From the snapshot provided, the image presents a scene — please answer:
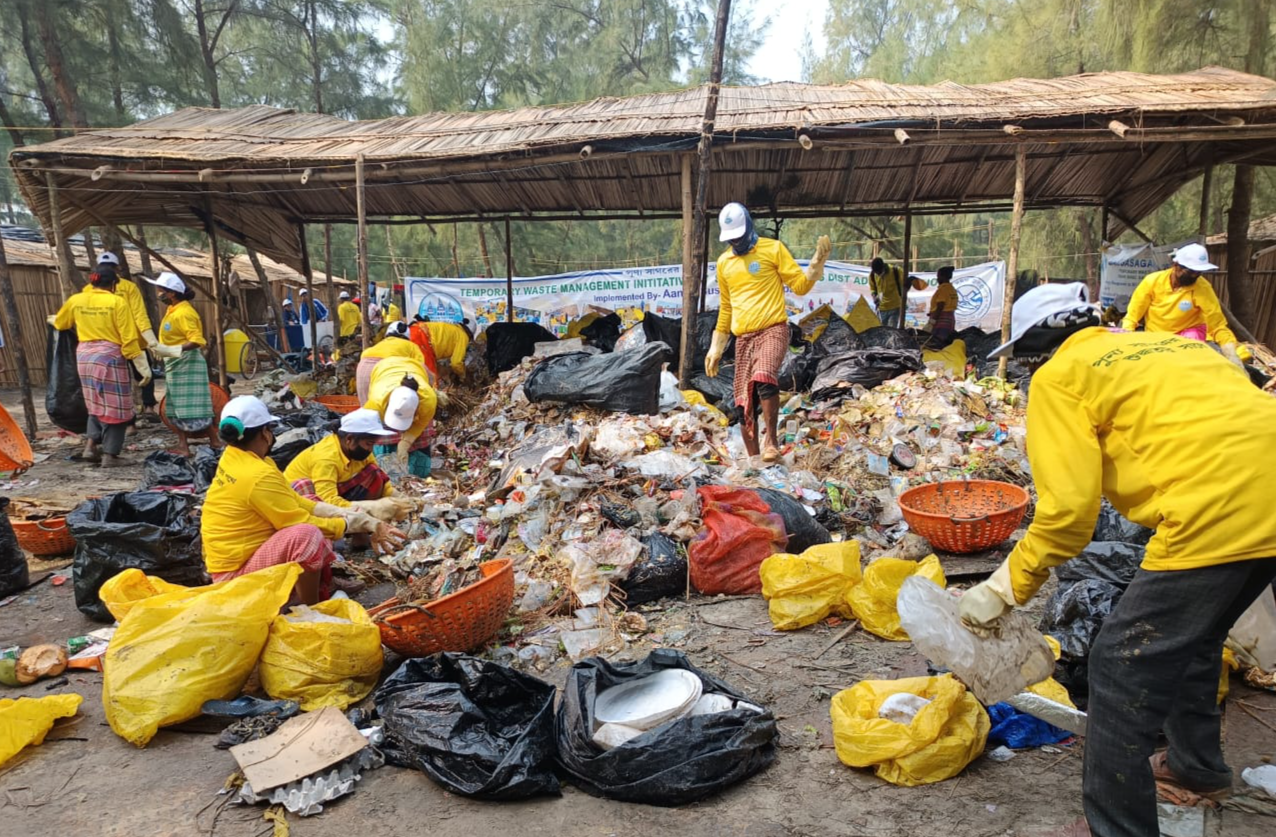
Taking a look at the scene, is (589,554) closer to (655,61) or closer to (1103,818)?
(1103,818)

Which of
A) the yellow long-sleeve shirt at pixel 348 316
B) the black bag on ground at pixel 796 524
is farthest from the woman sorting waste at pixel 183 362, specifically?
the yellow long-sleeve shirt at pixel 348 316

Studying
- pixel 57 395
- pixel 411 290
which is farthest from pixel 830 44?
pixel 57 395

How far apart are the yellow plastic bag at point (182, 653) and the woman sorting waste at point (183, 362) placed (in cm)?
450

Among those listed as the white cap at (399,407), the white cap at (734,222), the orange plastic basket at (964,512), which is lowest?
the orange plastic basket at (964,512)

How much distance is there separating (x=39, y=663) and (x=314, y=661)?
4.70 feet

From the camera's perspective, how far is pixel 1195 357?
1.71m

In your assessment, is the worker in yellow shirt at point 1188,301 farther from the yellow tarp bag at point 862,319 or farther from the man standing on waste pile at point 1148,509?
the man standing on waste pile at point 1148,509

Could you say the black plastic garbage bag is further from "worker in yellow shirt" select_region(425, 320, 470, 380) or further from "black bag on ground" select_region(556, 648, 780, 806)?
"black bag on ground" select_region(556, 648, 780, 806)

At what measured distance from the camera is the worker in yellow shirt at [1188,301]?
5156mm

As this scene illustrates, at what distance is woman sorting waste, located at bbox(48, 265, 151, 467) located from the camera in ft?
20.6

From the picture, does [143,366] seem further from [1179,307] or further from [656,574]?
[1179,307]

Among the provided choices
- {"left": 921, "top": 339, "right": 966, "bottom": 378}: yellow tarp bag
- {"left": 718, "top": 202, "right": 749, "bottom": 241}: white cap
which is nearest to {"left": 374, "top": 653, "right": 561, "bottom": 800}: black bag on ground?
{"left": 718, "top": 202, "right": 749, "bottom": 241}: white cap

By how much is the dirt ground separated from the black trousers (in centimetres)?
36

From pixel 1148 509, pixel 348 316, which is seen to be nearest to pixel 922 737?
pixel 1148 509
